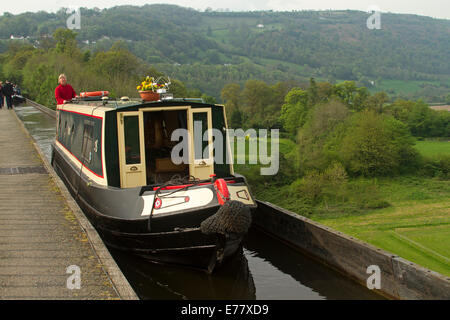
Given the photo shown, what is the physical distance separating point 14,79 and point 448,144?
48.4 meters

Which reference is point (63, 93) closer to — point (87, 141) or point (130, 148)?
point (87, 141)

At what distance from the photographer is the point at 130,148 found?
9430 mm

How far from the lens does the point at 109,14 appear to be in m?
179

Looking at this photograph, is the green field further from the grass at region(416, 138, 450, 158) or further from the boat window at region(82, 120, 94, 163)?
the grass at region(416, 138, 450, 158)

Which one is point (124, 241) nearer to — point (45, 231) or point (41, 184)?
point (45, 231)

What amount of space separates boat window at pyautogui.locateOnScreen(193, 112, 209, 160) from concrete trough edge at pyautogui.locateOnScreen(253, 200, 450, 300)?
2.52 meters

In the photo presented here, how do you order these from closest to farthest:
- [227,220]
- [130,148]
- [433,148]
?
[227,220] → [130,148] → [433,148]

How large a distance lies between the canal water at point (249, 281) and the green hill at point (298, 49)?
83.3 meters

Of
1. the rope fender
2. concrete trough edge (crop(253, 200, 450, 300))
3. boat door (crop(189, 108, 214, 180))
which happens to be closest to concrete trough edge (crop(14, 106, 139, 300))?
the rope fender

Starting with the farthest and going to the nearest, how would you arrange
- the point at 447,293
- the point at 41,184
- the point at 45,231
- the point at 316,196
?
1. the point at 316,196
2. the point at 41,184
3. the point at 45,231
4. the point at 447,293

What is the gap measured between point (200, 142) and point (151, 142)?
164 cm

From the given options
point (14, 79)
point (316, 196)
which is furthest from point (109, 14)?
point (316, 196)

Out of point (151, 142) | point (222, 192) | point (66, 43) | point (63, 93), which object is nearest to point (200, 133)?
point (151, 142)

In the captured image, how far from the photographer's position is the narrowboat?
835 cm
